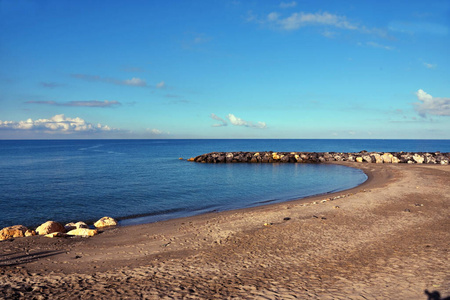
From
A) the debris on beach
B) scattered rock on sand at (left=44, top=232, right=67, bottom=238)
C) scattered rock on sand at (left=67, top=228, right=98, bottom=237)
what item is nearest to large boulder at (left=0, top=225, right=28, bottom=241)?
the debris on beach

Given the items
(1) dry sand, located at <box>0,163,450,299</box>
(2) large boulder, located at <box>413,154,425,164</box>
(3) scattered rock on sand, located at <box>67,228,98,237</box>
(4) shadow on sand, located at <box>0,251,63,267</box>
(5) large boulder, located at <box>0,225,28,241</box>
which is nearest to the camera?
(1) dry sand, located at <box>0,163,450,299</box>

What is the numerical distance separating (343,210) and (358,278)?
9.94m

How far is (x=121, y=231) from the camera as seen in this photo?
15.6m

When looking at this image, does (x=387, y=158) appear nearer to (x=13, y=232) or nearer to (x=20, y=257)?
(x=13, y=232)

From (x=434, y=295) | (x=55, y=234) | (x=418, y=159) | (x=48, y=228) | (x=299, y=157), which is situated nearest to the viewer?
(x=434, y=295)

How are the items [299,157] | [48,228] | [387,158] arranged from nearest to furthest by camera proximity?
1. [48,228]
2. [387,158]
3. [299,157]

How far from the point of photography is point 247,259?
35.5 ft

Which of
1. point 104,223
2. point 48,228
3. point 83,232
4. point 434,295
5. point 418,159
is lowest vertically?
point 104,223

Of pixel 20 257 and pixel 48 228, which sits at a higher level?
pixel 48 228

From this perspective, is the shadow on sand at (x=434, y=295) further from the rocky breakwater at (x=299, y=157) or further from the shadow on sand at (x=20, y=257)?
the rocky breakwater at (x=299, y=157)

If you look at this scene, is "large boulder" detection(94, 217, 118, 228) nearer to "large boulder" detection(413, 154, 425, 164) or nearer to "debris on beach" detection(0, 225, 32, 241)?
"debris on beach" detection(0, 225, 32, 241)

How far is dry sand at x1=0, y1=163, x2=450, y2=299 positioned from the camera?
27.0 ft

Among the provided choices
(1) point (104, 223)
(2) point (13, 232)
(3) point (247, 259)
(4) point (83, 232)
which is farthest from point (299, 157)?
(2) point (13, 232)

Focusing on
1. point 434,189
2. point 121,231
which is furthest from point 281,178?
point 121,231
